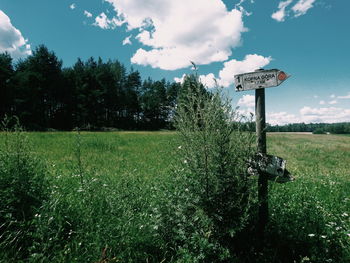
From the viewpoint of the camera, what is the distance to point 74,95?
54812mm

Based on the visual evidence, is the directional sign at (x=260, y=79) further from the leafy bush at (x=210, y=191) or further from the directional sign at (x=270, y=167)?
the directional sign at (x=270, y=167)

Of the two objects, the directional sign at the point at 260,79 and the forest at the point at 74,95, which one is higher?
the forest at the point at 74,95

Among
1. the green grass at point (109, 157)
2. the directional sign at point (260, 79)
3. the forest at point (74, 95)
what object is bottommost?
the green grass at point (109, 157)

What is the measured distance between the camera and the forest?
43062 mm

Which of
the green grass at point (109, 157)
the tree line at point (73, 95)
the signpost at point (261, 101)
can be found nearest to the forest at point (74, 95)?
the tree line at point (73, 95)

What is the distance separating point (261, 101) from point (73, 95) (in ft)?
188

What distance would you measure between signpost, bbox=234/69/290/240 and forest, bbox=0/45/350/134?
25.3m

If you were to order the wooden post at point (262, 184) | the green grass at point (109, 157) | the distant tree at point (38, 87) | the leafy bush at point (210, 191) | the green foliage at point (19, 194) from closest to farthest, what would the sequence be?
the leafy bush at point (210, 191) → the green foliage at point (19, 194) → the wooden post at point (262, 184) → the green grass at point (109, 157) → the distant tree at point (38, 87)

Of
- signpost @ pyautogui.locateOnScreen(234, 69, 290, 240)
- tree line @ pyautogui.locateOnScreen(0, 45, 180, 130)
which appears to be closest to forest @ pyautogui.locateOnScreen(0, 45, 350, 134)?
tree line @ pyautogui.locateOnScreen(0, 45, 180, 130)

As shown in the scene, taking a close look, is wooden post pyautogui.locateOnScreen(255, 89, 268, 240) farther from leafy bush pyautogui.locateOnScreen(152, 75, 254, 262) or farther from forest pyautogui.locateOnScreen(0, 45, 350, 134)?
forest pyautogui.locateOnScreen(0, 45, 350, 134)

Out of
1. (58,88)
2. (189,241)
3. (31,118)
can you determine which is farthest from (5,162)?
(58,88)

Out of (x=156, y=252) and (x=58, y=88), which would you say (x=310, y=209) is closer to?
(x=156, y=252)

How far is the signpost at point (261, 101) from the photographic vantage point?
11.6ft

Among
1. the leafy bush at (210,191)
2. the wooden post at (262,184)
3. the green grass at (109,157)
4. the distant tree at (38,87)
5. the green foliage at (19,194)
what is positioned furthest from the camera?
the distant tree at (38,87)
